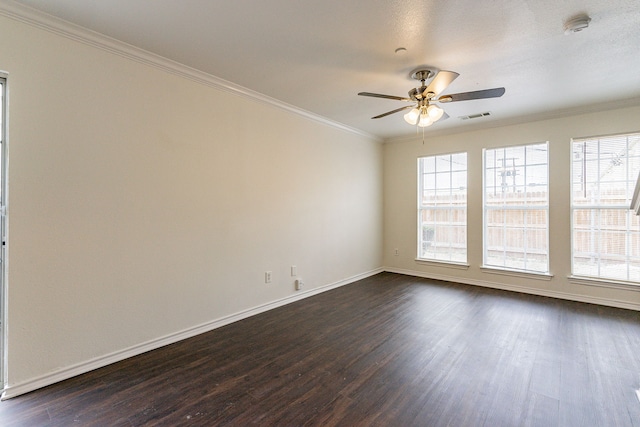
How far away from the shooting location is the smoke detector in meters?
2.12

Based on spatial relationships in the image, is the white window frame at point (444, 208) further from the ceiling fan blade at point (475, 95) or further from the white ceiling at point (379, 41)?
the ceiling fan blade at point (475, 95)

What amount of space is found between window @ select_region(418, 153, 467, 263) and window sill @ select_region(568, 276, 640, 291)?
1.47 meters

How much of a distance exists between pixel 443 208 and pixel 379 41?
3.68 metres

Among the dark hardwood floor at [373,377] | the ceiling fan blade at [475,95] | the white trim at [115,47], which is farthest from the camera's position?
the ceiling fan blade at [475,95]

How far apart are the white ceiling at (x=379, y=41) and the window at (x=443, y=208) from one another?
6.00 ft

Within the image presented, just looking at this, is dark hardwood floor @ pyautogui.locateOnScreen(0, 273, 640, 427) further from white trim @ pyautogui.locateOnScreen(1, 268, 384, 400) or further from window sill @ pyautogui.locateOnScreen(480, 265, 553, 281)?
window sill @ pyautogui.locateOnScreen(480, 265, 553, 281)

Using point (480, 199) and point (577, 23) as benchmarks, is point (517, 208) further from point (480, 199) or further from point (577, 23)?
point (577, 23)

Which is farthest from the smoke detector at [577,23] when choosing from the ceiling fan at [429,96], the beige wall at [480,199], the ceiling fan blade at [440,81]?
the beige wall at [480,199]

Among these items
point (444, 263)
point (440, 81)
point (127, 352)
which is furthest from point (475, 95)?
point (127, 352)

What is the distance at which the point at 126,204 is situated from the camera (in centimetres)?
254

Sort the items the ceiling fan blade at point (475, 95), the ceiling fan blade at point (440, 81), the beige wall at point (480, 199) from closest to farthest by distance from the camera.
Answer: the ceiling fan blade at point (440, 81)
the ceiling fan blade at point (475, 95)
the beige wall at point (480, 199)

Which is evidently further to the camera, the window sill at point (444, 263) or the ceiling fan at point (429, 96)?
the window sill at point (444, 263)

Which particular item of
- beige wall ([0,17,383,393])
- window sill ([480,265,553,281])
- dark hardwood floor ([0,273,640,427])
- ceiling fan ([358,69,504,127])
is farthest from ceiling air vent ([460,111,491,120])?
dark hardwood floor ([0,273,640,427])

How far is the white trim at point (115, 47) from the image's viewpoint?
2027 millimetres
